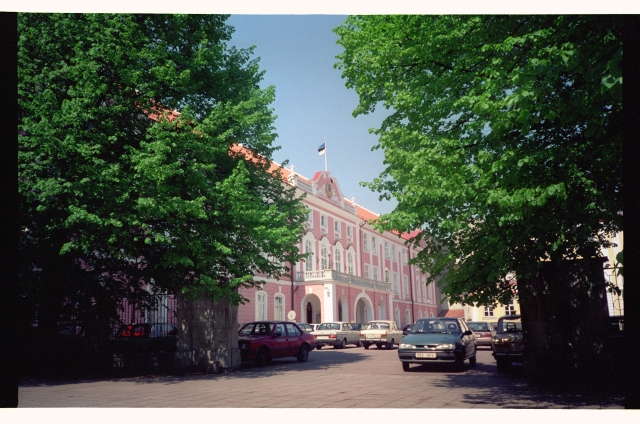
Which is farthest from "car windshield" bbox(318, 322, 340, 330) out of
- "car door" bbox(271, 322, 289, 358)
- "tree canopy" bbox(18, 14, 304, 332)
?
"tree canopy" bbox(18, 14, 304, 332)

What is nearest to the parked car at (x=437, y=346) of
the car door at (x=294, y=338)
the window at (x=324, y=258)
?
the car door at (x=294, y=338)

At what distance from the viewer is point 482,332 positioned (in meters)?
25.0

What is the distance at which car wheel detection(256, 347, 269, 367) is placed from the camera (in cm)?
1767

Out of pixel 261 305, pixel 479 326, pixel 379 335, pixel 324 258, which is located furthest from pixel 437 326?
pixel 324 258

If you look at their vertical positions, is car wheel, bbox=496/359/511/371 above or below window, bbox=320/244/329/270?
below

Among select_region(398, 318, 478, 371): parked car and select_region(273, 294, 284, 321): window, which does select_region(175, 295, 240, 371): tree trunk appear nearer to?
select_region(398, 318, 478, 371): parked car

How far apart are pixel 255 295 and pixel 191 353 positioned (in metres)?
17.2

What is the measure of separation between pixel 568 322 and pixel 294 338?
1126cm

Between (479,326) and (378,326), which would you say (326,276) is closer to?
(378,326)

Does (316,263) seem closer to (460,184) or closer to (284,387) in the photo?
(284,387)

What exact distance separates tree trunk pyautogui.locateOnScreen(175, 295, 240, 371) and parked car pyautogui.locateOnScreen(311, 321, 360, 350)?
13520 millimetres

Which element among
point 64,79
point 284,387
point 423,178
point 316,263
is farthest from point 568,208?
point 316,263

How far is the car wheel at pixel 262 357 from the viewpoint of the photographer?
58.0ft

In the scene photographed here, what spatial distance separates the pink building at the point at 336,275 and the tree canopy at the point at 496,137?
12.6 metres
